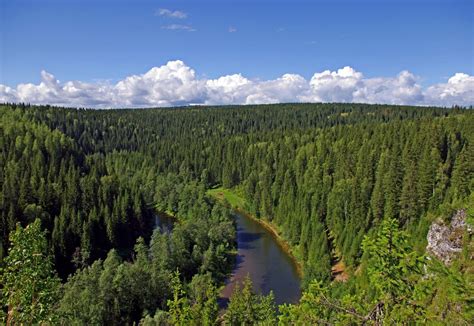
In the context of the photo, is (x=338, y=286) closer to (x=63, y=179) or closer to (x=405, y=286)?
(x=405, y=286)

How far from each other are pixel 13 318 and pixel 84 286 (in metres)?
41.1

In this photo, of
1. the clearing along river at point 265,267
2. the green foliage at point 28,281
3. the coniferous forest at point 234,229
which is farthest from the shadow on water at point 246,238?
the green foliage at point 28,281

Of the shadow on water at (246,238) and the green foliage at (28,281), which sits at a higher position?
the green foliage at (28,281)

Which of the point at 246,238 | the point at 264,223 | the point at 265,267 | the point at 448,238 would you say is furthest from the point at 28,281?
the point at 264,223

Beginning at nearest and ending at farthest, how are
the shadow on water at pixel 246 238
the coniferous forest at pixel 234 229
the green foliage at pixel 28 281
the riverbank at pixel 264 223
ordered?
the coniferous forest at pixel 234 229 < the green foliage at pixel 28 281 < the riverbank at pixel 264 223 < the shadow on water at pixel 246 238

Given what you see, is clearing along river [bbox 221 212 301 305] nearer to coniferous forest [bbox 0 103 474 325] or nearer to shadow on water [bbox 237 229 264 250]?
shadow on water [bbox 237 229 264 250]

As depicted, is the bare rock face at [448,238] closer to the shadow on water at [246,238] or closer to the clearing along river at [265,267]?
the clearing along river at [265,267]

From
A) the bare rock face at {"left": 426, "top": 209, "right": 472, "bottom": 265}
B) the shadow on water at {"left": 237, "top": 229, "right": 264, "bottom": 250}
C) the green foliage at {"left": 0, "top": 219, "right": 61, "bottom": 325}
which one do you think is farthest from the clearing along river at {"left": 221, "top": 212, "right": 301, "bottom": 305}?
the green foliage at {"left": 0, "top": 219, "right": 61, "bottom": 325}

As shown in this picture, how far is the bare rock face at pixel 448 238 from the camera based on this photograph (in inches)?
1794

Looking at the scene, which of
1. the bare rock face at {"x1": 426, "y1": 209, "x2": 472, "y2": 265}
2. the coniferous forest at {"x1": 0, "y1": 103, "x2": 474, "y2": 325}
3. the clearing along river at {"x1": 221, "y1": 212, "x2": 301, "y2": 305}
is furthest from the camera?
the clearing along river at {"x1": 221, "y1": 212, "x2": 301, "y2": 305}

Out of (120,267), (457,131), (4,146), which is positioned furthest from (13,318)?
(4,146)

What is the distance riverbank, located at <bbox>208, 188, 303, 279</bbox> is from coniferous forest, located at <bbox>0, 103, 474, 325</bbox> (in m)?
1.27

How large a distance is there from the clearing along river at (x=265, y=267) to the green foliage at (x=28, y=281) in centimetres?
4651

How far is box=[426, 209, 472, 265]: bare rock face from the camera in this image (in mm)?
45562
